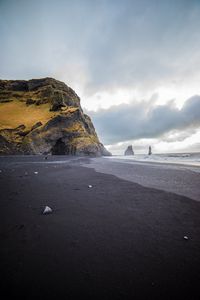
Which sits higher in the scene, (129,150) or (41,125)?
(41,125)

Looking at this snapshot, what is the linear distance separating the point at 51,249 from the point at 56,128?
49.0m

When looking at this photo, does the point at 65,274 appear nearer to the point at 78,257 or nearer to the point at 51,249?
the point at 78,257

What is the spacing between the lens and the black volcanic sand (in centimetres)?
151

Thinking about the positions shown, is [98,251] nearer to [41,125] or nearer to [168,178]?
[168,178]

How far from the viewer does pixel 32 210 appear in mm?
3305

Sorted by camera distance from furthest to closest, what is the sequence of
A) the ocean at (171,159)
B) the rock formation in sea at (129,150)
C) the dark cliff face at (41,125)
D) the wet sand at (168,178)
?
the rock formation in sea at (129,150), the dark cliff face at (41,125), the ocean at (171,159), the wet sand at (168,178)

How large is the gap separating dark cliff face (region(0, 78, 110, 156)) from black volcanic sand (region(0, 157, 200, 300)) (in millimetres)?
42343

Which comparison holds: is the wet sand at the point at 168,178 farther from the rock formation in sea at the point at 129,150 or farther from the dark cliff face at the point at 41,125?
the rock formation in sea at the point at 129,150

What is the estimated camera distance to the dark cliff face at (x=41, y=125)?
42281 millimetres

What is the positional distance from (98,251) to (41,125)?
50685 mm

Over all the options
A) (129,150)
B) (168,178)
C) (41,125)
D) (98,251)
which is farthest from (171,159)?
(129,150)

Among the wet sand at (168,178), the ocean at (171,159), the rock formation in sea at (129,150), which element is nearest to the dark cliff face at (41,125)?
the ocean at (171,159)

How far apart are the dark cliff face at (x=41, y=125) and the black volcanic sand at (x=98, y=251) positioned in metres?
42.3

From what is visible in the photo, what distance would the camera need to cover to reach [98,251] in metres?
2.08
